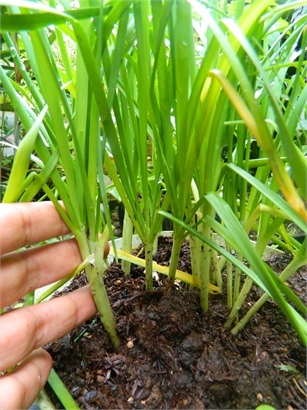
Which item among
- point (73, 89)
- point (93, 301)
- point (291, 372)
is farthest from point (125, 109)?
point (291, 372)

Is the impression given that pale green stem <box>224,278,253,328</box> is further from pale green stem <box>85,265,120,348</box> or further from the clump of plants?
pale green stem <box>85,265,120,348</box>

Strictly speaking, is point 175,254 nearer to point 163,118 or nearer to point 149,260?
point 149,260

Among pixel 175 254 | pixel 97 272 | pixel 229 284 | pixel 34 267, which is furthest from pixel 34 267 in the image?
pixel 229 284

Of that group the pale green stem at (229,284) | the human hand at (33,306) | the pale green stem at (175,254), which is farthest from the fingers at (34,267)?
the pale green stem at (229,284)

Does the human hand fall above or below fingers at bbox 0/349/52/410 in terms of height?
above

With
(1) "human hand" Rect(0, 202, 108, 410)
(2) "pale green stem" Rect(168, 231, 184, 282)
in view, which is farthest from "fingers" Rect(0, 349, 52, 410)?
(2) "pale green stem" Rect(168, 231, 184, 282)

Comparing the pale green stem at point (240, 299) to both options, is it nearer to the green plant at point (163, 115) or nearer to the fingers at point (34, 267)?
the green plant at point (163, 115)
